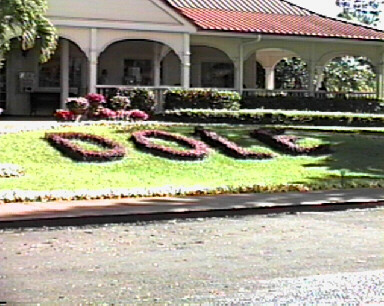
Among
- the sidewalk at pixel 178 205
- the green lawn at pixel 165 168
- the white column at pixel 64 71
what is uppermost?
the white column at pixel 64 71

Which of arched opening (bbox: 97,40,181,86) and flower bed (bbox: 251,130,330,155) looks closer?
flower bed (bbox: 251,130,330,155)

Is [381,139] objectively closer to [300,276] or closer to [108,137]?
[108,137]

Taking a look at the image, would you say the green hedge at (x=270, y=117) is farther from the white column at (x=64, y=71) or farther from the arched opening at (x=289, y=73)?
the arched opening at (x=289, y=73)

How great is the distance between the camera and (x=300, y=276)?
27.5ft

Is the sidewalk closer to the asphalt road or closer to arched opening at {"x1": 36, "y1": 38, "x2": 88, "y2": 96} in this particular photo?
the asphalt road

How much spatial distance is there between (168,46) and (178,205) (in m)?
16.1

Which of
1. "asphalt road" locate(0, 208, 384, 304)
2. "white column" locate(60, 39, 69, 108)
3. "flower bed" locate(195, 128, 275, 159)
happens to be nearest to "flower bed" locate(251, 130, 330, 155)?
"flower bed" locate(195, 128, 275, 159)

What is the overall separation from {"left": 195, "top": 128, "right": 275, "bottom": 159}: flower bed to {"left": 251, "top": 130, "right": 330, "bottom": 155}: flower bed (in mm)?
890

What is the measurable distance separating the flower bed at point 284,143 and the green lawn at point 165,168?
28 centimetres

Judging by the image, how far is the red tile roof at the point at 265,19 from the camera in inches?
1206

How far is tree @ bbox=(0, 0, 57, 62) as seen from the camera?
1672cm

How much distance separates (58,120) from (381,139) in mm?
9938

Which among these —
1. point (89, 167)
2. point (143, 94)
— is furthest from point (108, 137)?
point (143, 94)

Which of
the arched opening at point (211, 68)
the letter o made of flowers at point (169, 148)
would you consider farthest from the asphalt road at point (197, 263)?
the arched opening at point (211, 68)
